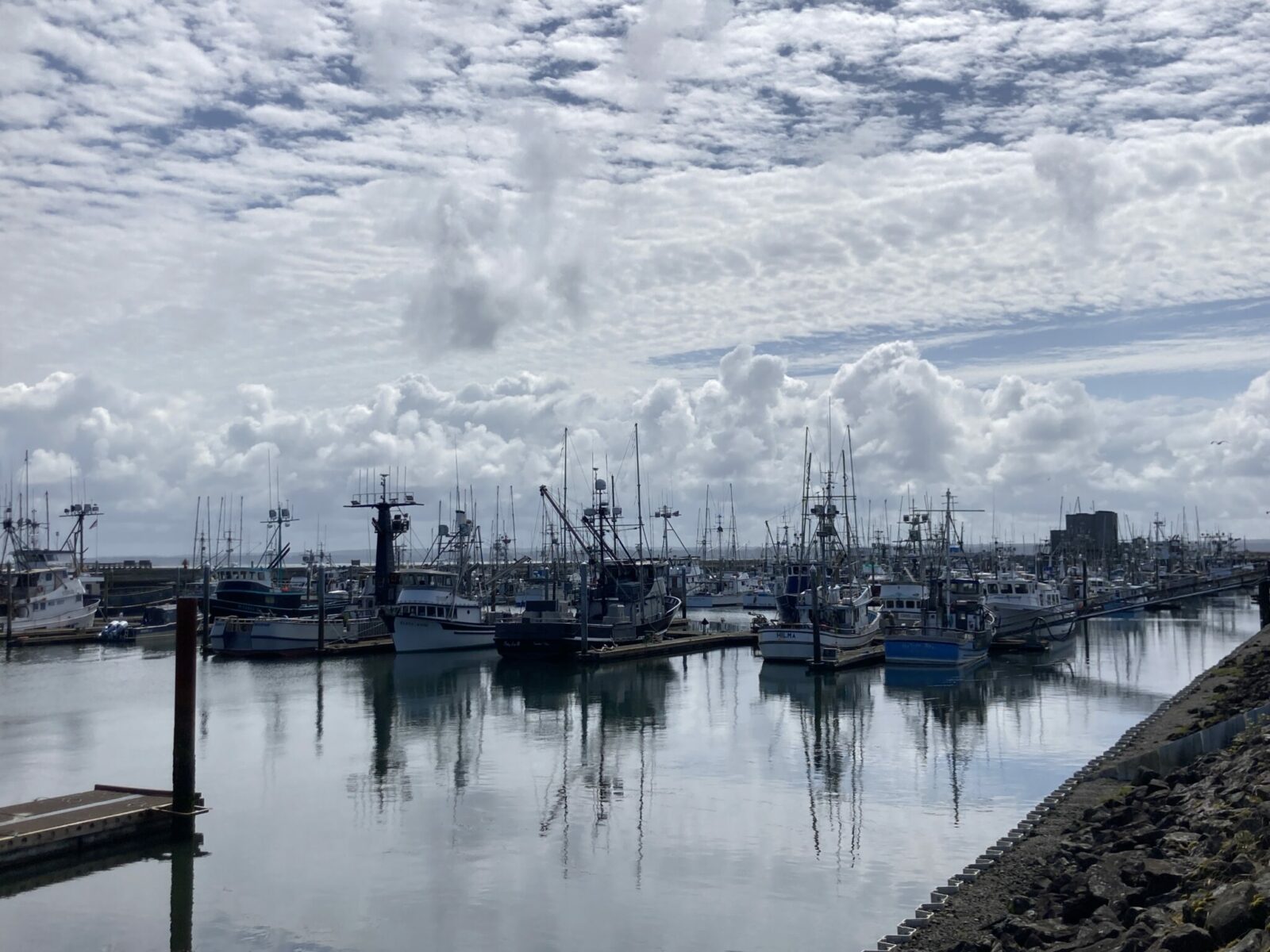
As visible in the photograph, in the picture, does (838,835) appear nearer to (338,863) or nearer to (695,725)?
(338,863)

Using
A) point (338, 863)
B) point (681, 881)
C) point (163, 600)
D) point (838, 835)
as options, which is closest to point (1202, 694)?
point (838, 835)

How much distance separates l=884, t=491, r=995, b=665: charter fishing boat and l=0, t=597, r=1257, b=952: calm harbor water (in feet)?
3.99

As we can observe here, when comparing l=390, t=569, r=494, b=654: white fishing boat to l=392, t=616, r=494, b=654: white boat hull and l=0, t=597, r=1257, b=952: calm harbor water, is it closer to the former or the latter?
l=392, t=616, r=494, b=654: white boat hull

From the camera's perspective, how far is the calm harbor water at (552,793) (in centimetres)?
2055

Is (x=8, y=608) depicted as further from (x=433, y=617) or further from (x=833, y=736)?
(x=833, y=736)

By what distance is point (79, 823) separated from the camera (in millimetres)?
22984

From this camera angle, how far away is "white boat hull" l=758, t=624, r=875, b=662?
186 ft

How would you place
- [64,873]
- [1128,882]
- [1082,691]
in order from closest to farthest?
[1128,882] < [64,873] < [1082,691]

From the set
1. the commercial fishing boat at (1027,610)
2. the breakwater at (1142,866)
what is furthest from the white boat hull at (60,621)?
the breakwater at (1142,866)

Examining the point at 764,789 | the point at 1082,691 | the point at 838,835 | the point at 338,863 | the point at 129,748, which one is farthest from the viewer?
the point at 1082,691

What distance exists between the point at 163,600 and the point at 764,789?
267ft

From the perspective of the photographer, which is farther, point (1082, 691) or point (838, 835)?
point (1082, 691)

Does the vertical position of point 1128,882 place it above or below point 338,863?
above

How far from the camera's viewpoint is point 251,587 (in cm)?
7619
